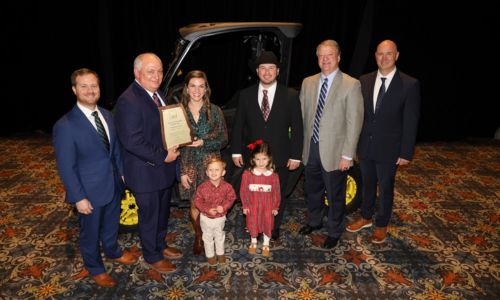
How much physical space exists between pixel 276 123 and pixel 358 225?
1489 mm

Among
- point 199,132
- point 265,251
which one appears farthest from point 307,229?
point 199,132

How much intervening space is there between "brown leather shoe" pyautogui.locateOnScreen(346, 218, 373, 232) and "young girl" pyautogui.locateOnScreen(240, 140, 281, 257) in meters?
0.97

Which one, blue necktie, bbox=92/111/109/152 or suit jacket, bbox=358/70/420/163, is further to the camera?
suit jacket, bbox=358/70/420/163

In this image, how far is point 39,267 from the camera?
115 inches

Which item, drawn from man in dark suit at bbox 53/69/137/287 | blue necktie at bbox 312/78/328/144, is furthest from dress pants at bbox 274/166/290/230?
man in dark suit at bbox 53/69/137/287

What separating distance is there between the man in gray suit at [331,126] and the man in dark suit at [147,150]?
1186 millimetres

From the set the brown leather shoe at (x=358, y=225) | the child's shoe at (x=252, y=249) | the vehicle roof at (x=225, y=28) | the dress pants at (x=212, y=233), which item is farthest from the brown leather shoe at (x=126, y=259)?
the brown leather shoe at (x=358, y=225)

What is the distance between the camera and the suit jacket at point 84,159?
2207mm

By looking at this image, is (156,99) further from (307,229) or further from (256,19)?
(256,19)

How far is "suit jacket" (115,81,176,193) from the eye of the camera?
7.59ft

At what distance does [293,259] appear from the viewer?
121 inches

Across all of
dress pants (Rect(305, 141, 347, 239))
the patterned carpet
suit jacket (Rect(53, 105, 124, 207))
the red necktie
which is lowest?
the patterned carpet

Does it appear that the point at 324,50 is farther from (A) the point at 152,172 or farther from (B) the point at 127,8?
(B) the point at 127,8

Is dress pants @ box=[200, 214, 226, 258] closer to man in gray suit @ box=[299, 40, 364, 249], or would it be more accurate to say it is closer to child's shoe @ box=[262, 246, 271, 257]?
child's shoe @ box=[262, 246, 271, 257]
